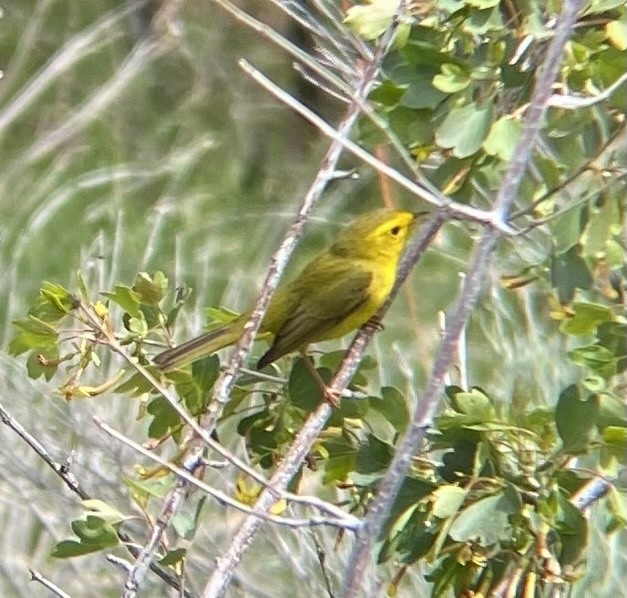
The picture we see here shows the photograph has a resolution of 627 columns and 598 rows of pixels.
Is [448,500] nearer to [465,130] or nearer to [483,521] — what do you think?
[483,521]

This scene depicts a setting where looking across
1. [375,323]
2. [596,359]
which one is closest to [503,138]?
[596,359]

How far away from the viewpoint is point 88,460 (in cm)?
294

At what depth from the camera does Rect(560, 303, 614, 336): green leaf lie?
155 cm

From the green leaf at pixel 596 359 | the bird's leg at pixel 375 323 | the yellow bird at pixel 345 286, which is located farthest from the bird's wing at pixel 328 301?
the green leaf at pixel 596 359

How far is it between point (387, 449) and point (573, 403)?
0.28 meters

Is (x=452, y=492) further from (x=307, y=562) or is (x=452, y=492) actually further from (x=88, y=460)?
(x=88, y=460)

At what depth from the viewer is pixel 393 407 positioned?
1.67 m

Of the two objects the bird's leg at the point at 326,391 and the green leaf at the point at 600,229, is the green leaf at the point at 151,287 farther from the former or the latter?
the green leaf at the point at 600,229

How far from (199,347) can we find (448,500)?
0.65m

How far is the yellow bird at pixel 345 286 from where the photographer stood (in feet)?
7.96

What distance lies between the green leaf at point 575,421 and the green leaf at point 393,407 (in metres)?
0.28

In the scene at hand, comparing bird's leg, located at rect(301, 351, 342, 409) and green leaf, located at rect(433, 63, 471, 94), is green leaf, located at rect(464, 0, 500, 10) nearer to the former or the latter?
green leaf, located at rect(433, 63, 471, 94)

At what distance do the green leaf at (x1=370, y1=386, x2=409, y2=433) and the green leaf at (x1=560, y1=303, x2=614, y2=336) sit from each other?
0.24 m

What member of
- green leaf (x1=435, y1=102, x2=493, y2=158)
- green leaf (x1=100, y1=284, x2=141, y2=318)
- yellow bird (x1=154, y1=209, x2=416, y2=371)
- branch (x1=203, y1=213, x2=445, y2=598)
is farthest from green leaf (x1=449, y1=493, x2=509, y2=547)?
yellow bird (x1=154, y1=209, x2=416, y2=371)
